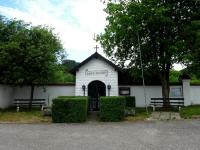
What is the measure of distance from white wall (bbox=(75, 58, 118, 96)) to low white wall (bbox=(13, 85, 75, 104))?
223 cm

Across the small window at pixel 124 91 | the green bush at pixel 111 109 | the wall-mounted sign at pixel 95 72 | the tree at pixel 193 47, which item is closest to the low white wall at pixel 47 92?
the wall-mounted sign at pixel 95 72

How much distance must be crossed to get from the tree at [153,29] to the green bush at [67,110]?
8.59m

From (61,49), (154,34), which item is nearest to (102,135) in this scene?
(154,34)

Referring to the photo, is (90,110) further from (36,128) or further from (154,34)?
(36,128)

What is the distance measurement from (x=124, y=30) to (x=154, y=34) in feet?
8.42

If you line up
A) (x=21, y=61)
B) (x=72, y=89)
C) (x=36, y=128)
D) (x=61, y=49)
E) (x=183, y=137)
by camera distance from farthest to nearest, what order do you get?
(x=61, y=49)
(x=72, y=89)
(x=21, y=61)
(x=36, y=128)
(x=183, y=137)

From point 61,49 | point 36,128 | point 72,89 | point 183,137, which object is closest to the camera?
point 183,137

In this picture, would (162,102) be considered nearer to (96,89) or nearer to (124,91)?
(124,91)

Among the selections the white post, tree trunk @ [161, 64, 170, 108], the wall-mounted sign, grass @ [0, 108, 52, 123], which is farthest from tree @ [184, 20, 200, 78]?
grass @ [0, 108, 52, 123]

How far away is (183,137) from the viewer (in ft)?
42.3

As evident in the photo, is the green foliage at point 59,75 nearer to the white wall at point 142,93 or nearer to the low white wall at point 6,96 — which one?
the low white wall at point 6,96

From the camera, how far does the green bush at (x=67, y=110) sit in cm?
1895

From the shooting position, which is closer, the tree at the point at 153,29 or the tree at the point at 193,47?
the tree at the point at 193,47

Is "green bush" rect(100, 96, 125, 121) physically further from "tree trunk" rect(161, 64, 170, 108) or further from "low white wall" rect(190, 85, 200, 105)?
"low white wall" rect(190, 85, 200, 105)
